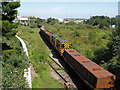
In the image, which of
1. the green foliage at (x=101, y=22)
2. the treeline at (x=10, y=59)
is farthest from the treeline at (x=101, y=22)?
the treeline at (x=10, y=59)

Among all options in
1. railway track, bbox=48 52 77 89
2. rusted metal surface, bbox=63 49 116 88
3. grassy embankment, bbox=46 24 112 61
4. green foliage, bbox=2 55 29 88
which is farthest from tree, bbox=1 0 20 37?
grassy embankment, bbox=46 24 112 61

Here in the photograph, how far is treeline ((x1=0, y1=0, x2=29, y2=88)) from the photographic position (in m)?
8.14

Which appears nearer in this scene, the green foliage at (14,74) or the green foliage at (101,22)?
the green foliage at (14,74)

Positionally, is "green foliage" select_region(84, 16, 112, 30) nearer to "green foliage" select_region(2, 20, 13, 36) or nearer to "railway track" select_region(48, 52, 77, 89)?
"railway track" select_region(48, 52, 77, 89)

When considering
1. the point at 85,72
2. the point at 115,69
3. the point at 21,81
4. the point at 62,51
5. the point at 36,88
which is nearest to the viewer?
the point at 21,81

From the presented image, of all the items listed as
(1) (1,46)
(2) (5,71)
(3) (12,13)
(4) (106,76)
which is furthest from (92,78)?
(3) (12,13)

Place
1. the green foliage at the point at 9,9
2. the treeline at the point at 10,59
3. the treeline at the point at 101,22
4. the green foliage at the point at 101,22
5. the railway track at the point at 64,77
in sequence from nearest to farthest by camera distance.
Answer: the treeline at the point at 10,59 → the railway track at the point at 64,77 → the green foliage at the point at 9,9 → the green foliage at the point at 101,22 → the treeline at the point at 101,22

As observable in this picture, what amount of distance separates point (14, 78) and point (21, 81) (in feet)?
2.00

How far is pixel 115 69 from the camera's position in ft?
38.5

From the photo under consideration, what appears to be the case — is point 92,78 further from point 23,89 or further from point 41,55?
point 41,55

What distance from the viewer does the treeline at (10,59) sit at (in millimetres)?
8135

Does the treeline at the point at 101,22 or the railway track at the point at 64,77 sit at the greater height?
the treeline at the point at 101,22

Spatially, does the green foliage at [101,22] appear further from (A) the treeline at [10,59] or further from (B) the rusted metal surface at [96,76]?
(A) the treeline at [10,59]

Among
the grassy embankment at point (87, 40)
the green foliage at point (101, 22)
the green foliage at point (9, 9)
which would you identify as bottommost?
the grassy embankment at point (87, 40)
